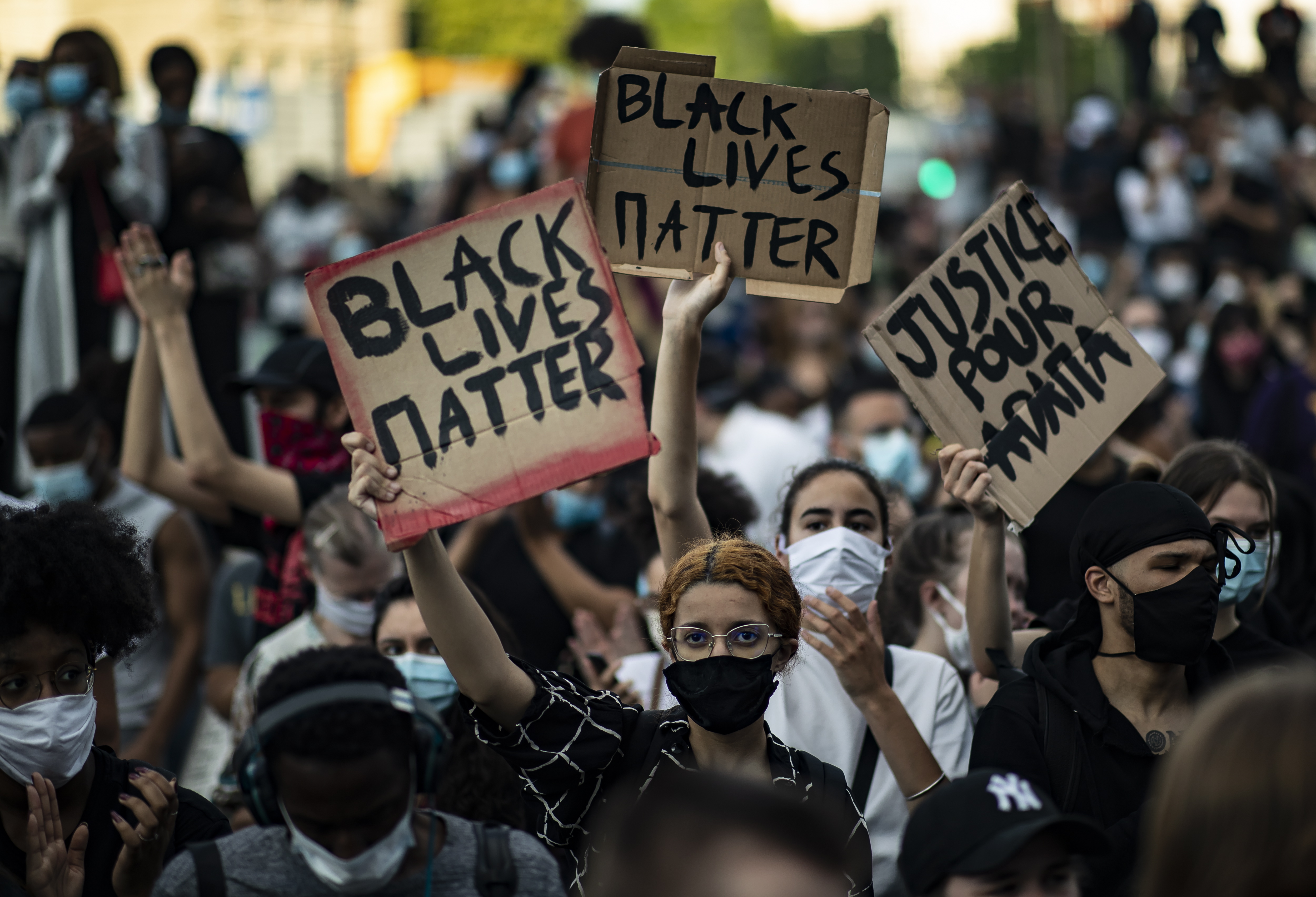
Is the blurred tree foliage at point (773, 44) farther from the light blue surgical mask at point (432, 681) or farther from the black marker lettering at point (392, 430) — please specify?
the black marker lettering at point (392, 430)

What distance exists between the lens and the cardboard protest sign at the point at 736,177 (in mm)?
4008

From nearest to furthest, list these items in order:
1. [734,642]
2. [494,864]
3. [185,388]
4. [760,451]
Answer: [494,864]
[734,642]
[185,388]
[760,451]

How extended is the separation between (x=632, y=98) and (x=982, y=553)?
5.28 ft

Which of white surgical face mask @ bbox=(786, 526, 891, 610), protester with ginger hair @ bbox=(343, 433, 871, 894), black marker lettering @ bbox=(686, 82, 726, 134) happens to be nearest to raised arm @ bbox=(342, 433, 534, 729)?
protester with ginger hair @ bbox=(343, 433, 871, 894)

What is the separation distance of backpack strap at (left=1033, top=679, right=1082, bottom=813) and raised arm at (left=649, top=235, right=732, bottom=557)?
3.38 feet

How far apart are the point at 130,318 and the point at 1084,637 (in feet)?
20.0

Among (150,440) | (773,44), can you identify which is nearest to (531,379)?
(150,440)

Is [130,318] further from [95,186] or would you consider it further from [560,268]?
[560,268]

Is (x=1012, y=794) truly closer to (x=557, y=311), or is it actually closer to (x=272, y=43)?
(x=557, y=311)

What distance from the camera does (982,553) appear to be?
405 cm

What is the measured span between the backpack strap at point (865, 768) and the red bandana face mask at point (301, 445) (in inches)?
103

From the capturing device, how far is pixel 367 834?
2.68m

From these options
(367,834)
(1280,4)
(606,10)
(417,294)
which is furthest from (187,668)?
(606,10)

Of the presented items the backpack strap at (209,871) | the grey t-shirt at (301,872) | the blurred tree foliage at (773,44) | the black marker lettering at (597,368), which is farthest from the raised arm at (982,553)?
the blurred tree foliage at (773,44)
